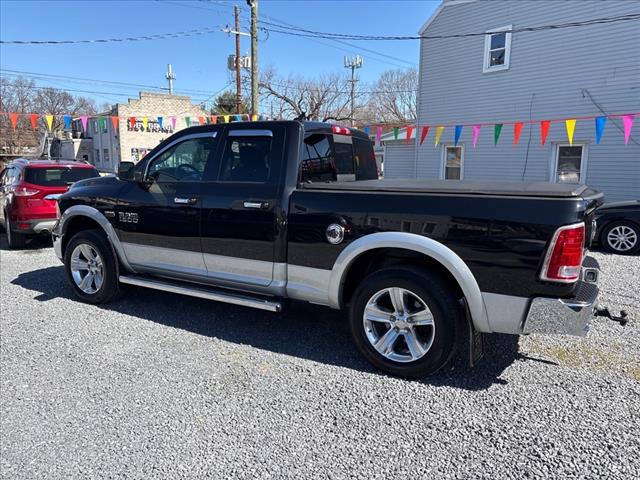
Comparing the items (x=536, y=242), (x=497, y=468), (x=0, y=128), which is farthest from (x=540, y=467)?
(x=0, y=128)

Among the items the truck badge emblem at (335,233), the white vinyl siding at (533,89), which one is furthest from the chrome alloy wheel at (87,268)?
the white vinyl siding at (533,89)

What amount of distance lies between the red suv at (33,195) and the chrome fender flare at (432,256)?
21.1 feet

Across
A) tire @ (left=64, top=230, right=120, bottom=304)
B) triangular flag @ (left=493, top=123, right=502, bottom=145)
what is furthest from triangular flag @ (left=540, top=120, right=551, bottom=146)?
tire @ (left=64, top=230, right=120, bottom=304)

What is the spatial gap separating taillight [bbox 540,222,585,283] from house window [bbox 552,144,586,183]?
1050 cm

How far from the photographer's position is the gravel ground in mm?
2467

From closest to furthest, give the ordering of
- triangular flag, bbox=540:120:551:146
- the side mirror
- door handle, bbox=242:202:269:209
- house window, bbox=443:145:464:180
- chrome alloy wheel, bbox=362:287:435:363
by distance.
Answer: chrome alloy wheel, bbox=362:287:435:363 < door handle, bbox=242:202:269:209 < the side mirror < triangular flag, bbox=540:120:551:146 < house window, bbox=443:145:464:180

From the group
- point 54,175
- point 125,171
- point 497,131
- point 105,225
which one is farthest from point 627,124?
point 54,175

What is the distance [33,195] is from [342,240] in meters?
6.87

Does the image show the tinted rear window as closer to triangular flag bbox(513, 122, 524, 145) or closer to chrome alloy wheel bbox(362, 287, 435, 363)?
chrome alloy wheel bbox(362, 287, 435, 363)

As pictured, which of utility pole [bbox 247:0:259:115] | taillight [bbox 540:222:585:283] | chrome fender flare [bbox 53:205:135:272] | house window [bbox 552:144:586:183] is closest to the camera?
taillight [bbox 540:222:585:283]

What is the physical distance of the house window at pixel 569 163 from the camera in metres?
11.9

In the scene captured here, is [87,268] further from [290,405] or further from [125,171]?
[290,405]

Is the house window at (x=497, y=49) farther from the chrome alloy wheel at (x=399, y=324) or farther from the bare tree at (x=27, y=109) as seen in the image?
the bare tree at (x=27, y=109)

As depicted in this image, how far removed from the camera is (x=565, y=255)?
278 centimetres
